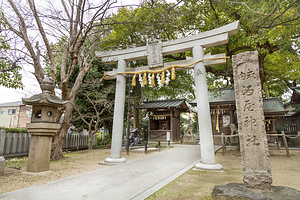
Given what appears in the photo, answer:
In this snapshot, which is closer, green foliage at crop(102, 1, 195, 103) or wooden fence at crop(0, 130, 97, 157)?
green foliage at crop(102, 1, 195, 103)

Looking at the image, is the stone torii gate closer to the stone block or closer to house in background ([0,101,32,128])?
the stone block

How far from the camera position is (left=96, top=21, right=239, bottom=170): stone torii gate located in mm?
6062

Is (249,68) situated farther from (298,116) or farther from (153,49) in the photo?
(298,116)

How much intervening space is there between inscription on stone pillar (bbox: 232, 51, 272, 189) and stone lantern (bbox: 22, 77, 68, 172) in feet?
18.0

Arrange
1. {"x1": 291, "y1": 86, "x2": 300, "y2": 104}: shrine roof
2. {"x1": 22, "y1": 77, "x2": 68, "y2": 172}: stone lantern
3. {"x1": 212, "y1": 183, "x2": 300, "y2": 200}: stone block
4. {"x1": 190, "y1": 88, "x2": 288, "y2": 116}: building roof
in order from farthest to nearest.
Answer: {"x1": 291, "y1": 86, "x2": 300, "y2": 104}: shrine roof, {"x1": 190, "y1": 88, "x2": 288, "y2": 116}: building roof, {"x1": 22, "y1": 77, "x2": 68, "y2": 172}: stone lantern, {"x1": 212, "y1": 183, "x2": 300, "y2": 200}: stone block

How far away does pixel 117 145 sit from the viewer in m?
7.40

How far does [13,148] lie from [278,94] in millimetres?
25745

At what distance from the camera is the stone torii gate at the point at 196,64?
6.06m

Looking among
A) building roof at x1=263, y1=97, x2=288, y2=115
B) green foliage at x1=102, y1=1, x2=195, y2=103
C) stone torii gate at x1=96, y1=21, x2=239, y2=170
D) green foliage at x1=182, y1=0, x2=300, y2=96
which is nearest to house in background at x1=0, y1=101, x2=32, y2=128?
green foliage at x1=102, y1=1, x2=195, y2=103

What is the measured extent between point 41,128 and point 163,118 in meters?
15.4

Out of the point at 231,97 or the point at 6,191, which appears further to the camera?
the point at 231,97

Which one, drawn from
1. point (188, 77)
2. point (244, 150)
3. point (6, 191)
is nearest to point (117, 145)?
point (6, 191)

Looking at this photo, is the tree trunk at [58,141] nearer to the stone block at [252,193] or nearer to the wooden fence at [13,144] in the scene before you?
the wooden fence at [13,144]

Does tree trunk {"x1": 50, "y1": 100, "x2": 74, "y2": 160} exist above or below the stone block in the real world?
above
